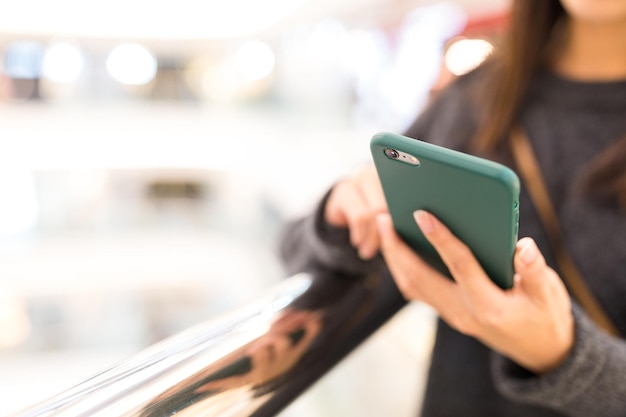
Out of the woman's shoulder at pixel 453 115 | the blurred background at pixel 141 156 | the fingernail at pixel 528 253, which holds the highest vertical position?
the fingernail at pixel 528 253

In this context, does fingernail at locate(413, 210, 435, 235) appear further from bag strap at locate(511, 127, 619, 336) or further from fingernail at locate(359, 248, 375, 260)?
bag strap at locate(511, 127, 619, 336)

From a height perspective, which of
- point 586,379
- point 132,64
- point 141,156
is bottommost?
point 141,156

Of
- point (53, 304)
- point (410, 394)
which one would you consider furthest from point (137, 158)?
point (410, 394)

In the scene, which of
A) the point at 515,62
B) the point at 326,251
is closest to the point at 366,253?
the point at 326,251

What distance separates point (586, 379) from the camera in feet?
1.11

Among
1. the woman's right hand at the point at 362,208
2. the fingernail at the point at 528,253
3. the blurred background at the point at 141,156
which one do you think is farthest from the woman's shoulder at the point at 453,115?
the blurred background at the point at 141,156

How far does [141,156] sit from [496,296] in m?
6.13

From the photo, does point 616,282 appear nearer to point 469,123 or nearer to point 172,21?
point 469,123

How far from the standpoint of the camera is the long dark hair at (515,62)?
1.70 ft

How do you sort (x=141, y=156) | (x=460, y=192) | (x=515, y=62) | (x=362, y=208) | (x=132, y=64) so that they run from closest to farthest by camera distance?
(x=460, y=192), (x=362, y=208), (x=515, y=62), (x=141, y=156), (x=132, y=64)

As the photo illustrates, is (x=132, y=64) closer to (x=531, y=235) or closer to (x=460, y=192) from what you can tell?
(x=531, y=235)

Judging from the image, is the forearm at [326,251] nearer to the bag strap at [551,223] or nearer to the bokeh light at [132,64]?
the bag strap at [551,223]

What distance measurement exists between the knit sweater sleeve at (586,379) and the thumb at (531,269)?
46 mm

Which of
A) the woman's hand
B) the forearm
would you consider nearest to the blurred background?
the forearm
